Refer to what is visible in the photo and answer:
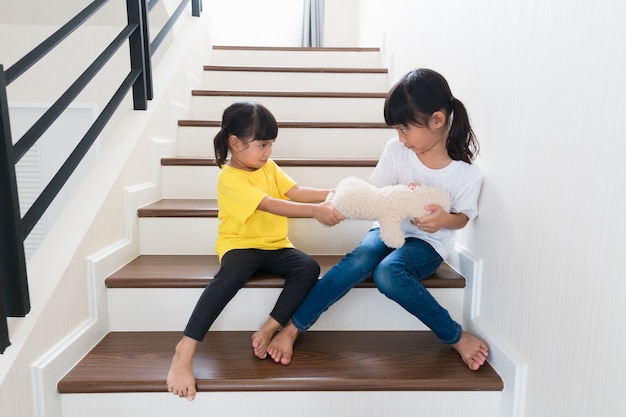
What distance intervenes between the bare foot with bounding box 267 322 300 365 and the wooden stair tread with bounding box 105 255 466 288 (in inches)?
5.6

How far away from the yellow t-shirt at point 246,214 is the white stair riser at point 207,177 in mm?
320

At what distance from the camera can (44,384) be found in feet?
3.44

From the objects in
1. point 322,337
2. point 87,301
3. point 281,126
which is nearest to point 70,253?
point 87,301

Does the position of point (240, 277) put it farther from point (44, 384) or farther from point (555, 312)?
point (555, 312)

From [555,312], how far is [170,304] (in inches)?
40.6

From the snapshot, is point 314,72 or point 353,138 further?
point 314,72

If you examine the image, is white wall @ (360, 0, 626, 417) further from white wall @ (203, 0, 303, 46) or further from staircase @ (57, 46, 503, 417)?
white wall @ (203, 0, 303, 46)

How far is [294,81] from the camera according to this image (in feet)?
8.61

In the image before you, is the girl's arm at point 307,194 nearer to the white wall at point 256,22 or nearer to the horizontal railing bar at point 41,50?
the horizontal railing bar at point 41,50

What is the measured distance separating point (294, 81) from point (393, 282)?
5.55ft

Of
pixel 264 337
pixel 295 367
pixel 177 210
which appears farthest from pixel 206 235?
pixel 295 367

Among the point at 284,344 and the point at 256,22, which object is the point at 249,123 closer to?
the point at 284,344

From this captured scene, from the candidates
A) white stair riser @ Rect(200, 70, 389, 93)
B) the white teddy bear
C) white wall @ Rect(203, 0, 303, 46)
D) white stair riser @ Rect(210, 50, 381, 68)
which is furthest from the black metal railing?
white wall @ Rect(203, 0, 303, 46)

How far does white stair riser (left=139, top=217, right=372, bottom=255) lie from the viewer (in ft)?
5.34
